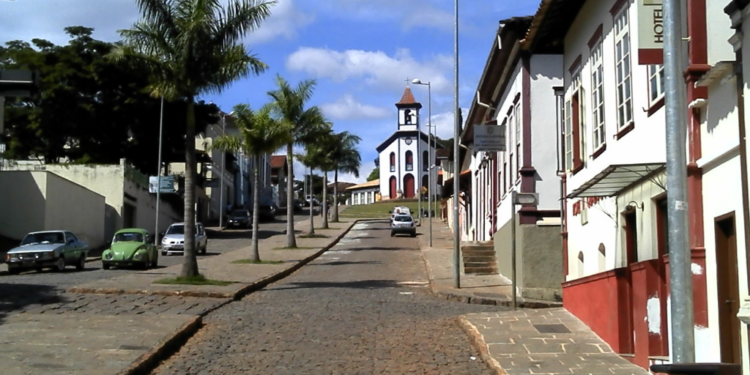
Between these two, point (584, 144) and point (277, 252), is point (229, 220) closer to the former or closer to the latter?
point (277, 252)

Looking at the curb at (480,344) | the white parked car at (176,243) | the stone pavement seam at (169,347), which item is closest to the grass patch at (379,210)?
the white parked car at (176,243)

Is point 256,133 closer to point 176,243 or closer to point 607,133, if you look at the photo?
point 176,243

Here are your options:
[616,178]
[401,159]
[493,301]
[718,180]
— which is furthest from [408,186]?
[718,180]

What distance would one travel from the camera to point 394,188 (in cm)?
11294

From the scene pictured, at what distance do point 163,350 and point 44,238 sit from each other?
57.9ft

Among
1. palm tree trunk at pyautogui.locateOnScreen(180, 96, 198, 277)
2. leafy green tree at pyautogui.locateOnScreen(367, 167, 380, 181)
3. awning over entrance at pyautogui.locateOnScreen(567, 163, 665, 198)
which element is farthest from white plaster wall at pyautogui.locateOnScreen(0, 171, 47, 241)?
leafy green tree at pyautogui.locateOnScreen(367, 167, 380, 181)

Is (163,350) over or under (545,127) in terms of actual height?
under

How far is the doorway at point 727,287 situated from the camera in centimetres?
880

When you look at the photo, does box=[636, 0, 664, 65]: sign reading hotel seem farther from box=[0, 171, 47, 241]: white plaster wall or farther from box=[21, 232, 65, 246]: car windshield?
box=[0, 171, 47, 241]: white plaster wall

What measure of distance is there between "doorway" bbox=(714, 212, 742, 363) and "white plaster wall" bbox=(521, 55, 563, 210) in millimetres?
12776

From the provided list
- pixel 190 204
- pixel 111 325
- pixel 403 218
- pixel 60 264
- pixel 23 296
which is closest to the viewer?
pixel 111 325

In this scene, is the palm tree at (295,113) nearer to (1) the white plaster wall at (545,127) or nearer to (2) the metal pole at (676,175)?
(1) the white plaster wall at (545,127)

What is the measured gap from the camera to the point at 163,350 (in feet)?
40.2

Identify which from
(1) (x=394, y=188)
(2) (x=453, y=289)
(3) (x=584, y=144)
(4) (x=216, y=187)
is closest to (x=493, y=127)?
(2) (x=453, y=289)
